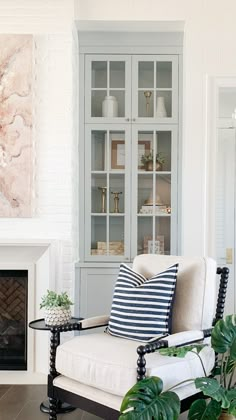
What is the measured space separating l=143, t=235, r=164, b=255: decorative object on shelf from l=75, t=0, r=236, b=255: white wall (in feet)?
1.07

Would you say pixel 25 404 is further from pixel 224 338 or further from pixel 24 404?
pixel 224 338

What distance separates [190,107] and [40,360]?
90.3 inches

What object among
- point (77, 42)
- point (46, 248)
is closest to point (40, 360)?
point (46, 248)

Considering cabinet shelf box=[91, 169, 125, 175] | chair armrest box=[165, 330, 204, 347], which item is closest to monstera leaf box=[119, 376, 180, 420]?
chair armrest box=[165, 330, 204, 347]

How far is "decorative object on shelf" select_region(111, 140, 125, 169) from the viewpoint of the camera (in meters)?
4.03

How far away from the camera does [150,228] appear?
13.1ft

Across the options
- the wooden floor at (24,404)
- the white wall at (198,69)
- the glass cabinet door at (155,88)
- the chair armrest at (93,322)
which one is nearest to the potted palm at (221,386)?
the chair armrest at (93,322)

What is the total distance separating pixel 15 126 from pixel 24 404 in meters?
1.99

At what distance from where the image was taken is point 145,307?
2.54m

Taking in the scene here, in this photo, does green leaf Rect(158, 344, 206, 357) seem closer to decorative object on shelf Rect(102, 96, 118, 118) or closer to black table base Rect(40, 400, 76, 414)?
black table base Rect(40, 400, 76, 414)

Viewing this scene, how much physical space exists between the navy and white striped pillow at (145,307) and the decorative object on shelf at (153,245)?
1.30 metres

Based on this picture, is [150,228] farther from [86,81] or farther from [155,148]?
[86,81]

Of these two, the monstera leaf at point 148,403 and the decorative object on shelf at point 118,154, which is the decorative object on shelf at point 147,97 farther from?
the monstera leaf at point 148,403

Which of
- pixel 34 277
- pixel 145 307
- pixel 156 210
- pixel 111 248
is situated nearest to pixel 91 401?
pixel 145 307
